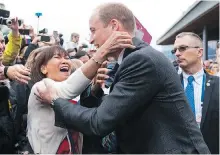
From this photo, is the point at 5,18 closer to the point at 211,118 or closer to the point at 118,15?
the point at 118,15

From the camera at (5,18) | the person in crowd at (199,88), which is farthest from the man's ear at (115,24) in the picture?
the camera at (5,18)

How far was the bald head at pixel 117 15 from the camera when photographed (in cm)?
210

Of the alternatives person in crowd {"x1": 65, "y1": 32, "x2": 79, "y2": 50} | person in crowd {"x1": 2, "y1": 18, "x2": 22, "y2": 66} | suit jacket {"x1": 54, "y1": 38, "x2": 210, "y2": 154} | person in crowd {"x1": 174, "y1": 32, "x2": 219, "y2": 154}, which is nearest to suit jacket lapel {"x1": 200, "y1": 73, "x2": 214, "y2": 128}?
person in crowd {"x1": 174, "y1": 32, "x2": 219, "y2": 154}

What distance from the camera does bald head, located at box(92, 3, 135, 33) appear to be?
2.10 m

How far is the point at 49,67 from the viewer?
270cm

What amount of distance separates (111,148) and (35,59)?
3.17ft

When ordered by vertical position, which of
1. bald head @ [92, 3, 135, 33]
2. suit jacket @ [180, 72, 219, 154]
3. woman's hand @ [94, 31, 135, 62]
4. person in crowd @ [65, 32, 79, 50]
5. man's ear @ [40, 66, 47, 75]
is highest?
bald head @ [92, 3, 135, 33]

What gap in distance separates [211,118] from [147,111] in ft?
5.77

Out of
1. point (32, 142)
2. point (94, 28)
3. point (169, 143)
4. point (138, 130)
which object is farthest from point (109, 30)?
point (32, 142)

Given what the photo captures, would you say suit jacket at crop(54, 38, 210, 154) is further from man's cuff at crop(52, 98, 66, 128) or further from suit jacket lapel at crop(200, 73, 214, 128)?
suit jacket lapel at crop(200, 73, 214, 128)

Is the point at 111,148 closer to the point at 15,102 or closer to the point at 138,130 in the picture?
the point at 138,130

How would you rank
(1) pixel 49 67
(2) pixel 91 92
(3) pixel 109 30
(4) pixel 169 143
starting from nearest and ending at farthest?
(4) pixel 169 143 → (3) pixel 109 30 → (2) pixel 91 92 → (1) pixel 49 67

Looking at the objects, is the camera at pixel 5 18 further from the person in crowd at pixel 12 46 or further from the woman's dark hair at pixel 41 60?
the woman's dark hair at pixel 41 60

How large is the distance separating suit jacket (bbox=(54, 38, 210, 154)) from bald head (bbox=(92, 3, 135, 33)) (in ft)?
0.91
